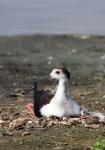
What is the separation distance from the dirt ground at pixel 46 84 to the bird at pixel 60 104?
0.14 metres

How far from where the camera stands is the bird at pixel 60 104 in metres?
11.0

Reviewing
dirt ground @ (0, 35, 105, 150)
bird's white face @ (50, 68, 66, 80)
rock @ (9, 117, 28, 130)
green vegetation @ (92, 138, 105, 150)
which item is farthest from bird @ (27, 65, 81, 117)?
green vegetation @ (92, 138, 105, 150)

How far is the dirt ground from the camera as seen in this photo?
32.6ft

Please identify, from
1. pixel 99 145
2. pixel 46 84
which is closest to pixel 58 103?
pixel 99 145

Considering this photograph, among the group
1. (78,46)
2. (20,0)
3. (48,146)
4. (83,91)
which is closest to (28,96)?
(83,91)

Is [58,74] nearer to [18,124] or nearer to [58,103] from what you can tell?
[58,103]

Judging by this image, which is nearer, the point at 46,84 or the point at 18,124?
the point at 18,124

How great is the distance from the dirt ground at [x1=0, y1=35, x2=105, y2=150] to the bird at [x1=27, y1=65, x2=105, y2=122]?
0.14 m

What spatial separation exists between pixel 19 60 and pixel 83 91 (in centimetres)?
627

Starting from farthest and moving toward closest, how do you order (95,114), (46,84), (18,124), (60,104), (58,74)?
(46,84)
(58,74)
(95,114)
(60,104)
(18,124)

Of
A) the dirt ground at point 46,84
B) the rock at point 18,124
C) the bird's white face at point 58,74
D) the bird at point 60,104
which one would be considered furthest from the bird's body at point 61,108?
the rock at point 18,124

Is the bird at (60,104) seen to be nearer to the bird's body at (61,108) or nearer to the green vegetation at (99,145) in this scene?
the bird's body at (61,108)

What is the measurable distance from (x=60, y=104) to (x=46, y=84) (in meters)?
5.02

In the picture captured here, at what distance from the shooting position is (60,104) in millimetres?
10984
